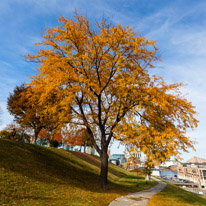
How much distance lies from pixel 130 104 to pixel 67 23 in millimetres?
7069

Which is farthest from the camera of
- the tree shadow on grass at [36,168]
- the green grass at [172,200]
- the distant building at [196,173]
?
the distant building at [196,173]

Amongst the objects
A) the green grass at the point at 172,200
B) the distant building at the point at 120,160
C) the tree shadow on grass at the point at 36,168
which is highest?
the distant building at the point at 120,160

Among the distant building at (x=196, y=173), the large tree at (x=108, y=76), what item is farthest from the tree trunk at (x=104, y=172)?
the distant building at (x=196, y=173)

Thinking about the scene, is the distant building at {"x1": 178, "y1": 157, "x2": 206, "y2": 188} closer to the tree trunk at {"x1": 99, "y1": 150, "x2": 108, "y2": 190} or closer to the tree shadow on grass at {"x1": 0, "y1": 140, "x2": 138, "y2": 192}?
the tree trunk at {"x1": 99, "y1": 150, "x2": 108, "y2": 190}

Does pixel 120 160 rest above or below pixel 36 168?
above

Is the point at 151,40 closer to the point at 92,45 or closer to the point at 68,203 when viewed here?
the point at 92,45

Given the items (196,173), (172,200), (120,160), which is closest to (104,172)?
(172,200)

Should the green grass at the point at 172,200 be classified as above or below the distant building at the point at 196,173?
below

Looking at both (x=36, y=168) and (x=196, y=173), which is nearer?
(x=36, y=168)

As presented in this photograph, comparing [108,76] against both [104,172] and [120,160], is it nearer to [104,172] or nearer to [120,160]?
[104,172]

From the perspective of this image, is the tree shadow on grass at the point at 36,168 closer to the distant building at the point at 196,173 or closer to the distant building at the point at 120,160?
the distant building at the point at 120,160

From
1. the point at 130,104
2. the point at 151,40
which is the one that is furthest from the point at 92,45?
the point at 130,104

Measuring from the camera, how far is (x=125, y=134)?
943 cm

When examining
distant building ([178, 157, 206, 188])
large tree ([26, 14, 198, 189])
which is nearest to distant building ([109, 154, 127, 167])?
large tree ([26, 14, 198, 189])
